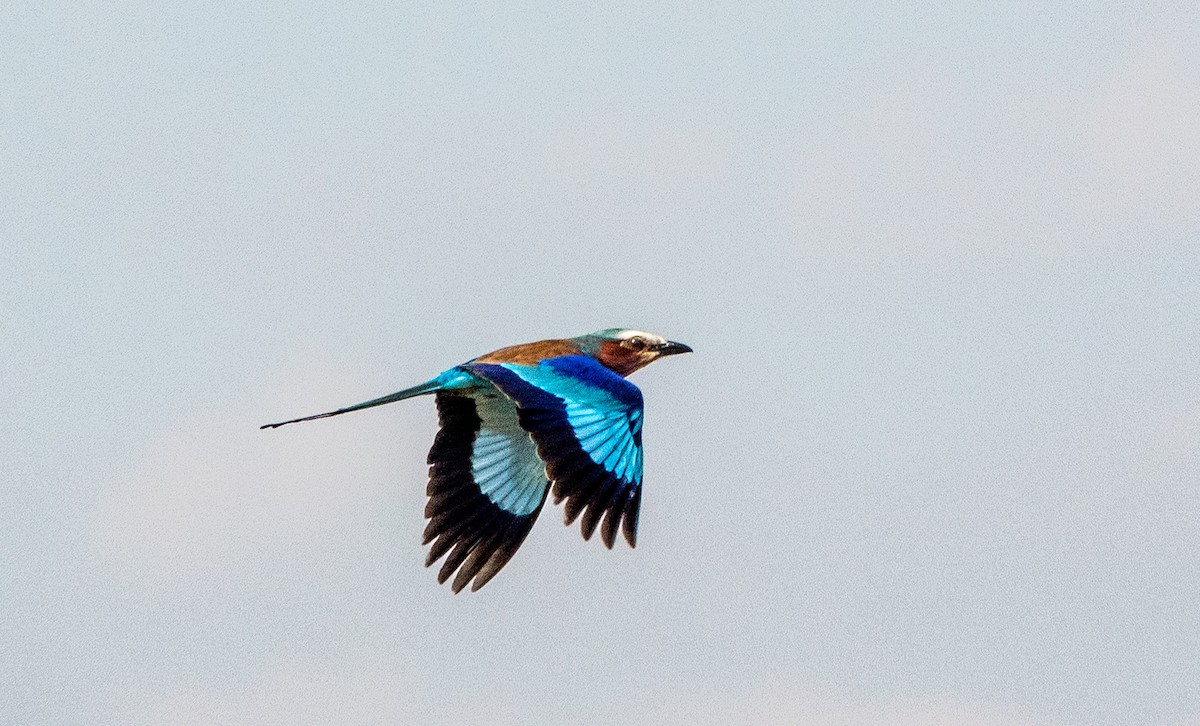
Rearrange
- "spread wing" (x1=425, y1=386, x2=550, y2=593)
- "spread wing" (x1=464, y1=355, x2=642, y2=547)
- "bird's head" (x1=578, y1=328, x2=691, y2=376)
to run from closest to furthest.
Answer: "spread wing" (x1=464, y1=355, x2=642, y2=547), "spread wing" (x1=425, y1=386, x2=550, y2=593), "bird's head" (x1=578, y1=328, x2=691, y2=376)

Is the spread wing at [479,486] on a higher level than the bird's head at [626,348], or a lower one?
lower

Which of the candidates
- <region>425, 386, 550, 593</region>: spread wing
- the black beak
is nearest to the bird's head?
the black beak

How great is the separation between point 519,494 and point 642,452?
173 centimetres

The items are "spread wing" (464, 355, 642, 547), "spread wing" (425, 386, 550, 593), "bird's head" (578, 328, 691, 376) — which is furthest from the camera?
"bird's head" (578, 328, 691, 376)

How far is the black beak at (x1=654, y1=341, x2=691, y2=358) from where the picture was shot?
57.7ft

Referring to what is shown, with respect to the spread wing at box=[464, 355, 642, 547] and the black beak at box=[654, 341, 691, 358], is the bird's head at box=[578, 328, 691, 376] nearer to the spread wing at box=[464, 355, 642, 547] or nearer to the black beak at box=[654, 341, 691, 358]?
the black beak at box=[654, 341, 691, 358]

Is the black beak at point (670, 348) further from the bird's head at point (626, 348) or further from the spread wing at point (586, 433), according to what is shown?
the spread wing at point (586, 433)

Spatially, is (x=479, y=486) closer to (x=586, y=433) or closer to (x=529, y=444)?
(x=529, y=444)

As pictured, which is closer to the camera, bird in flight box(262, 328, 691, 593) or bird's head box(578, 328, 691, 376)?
bird in flight box(262, 328, 691, 593)

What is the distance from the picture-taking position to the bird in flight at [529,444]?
1483 centimetres

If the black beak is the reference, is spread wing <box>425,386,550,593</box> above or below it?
below

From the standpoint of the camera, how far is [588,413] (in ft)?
49.9

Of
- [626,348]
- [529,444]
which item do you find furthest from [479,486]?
[626,348]

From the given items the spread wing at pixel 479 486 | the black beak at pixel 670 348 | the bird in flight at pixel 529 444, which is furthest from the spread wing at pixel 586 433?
the black beak at pixel 670 348
